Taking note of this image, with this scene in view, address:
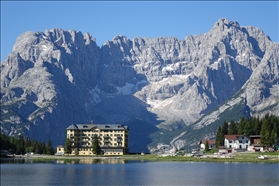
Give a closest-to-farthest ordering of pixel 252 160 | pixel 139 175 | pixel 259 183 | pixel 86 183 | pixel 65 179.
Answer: pixel 259 183, pixel 86 183, pixel 65 179, pixel 139 175, pixel 252 160

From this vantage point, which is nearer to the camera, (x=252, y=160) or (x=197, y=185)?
(x=197, y=185)

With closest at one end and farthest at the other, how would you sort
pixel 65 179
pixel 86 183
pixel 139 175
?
pixel 86 183 < pixel 65 179 < pixel 139 175

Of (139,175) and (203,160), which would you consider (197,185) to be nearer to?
(139,175)

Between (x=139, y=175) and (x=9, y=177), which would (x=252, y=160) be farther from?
(x=9, y=177)

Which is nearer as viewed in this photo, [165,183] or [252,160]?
[165,183]

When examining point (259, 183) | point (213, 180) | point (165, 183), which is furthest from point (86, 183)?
point (259, 183)

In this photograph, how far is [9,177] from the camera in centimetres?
13500

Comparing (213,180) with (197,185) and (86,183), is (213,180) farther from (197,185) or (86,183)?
(86,183)

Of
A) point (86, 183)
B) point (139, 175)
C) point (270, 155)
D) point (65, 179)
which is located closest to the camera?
point (86, 183)

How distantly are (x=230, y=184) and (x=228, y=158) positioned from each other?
8188cm

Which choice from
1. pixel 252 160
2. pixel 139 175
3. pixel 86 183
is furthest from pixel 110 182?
pixel 252 160

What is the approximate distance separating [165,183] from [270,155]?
80374 mm

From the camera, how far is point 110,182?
12294 cm

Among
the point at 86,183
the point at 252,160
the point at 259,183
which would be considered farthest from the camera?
the point at 252,160
